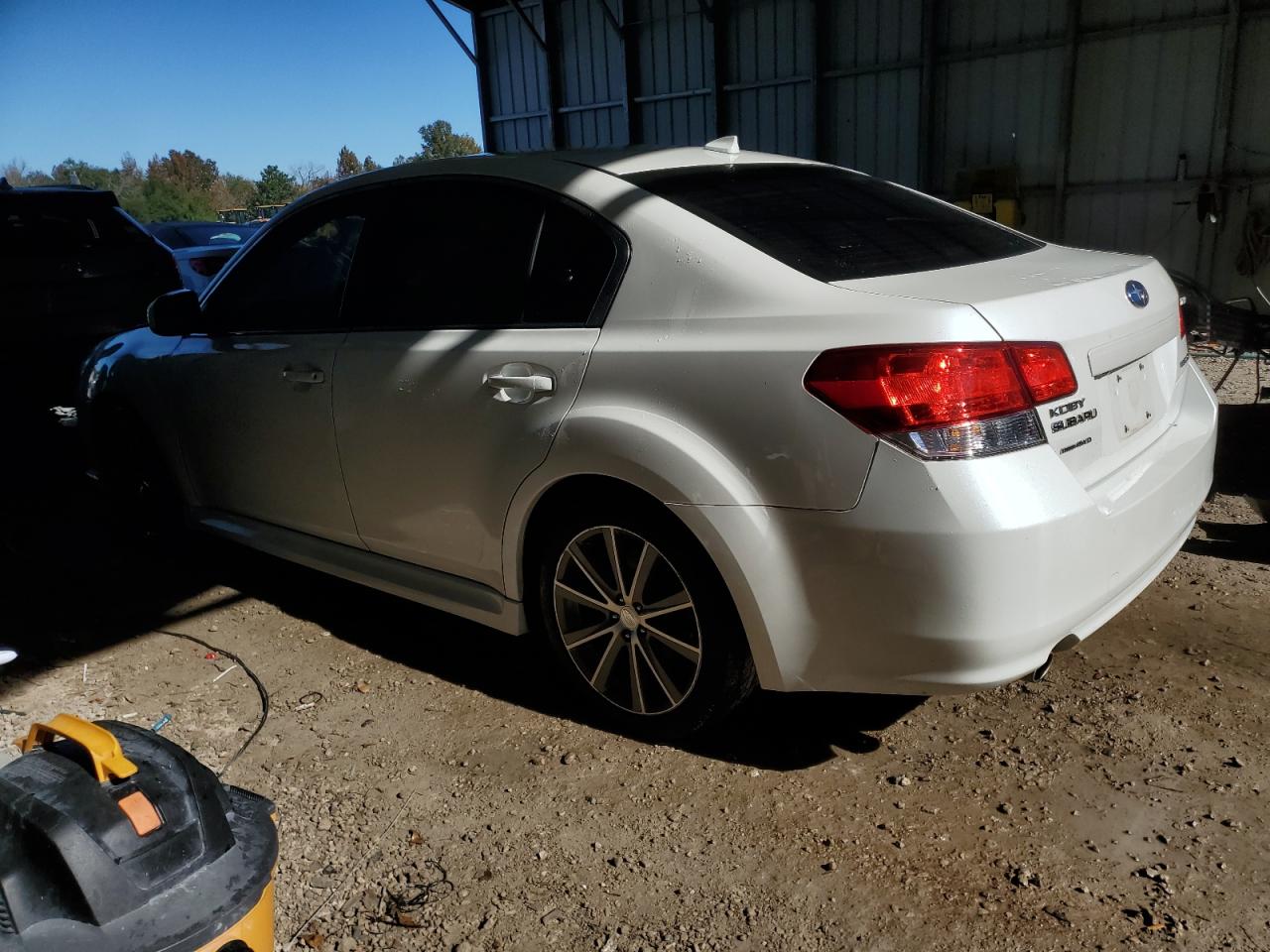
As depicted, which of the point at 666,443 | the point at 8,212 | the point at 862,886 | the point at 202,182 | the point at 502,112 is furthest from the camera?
the point at 202,182

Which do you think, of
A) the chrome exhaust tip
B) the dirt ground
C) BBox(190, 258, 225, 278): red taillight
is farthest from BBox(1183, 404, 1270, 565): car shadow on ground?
BBox(190, 258, 225, 278): red taillight

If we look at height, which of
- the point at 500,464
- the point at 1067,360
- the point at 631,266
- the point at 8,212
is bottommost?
the point at 500,464

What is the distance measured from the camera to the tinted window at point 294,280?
11.2 ft

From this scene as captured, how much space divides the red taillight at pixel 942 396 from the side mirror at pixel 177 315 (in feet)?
9.16

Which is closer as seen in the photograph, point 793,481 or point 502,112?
point 793,481

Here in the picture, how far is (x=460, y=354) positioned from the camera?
291cm

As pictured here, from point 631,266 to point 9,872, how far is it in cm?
185

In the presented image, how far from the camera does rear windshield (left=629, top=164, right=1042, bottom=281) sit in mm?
2529

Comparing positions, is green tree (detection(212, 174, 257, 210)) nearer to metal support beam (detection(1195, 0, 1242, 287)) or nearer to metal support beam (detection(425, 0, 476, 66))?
metal support beam (detection(425, 0, 476, 66))

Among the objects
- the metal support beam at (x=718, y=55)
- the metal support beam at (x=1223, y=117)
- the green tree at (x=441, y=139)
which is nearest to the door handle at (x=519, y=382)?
the metal support beam at (x=1223, y=117)

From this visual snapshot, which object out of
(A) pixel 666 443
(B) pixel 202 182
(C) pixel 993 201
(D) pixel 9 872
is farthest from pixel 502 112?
(B) pixel 202 182

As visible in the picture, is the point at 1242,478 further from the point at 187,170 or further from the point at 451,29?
the point at 187,170

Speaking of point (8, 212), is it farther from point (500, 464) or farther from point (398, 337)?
point (500, 464)

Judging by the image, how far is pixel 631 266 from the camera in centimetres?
261
